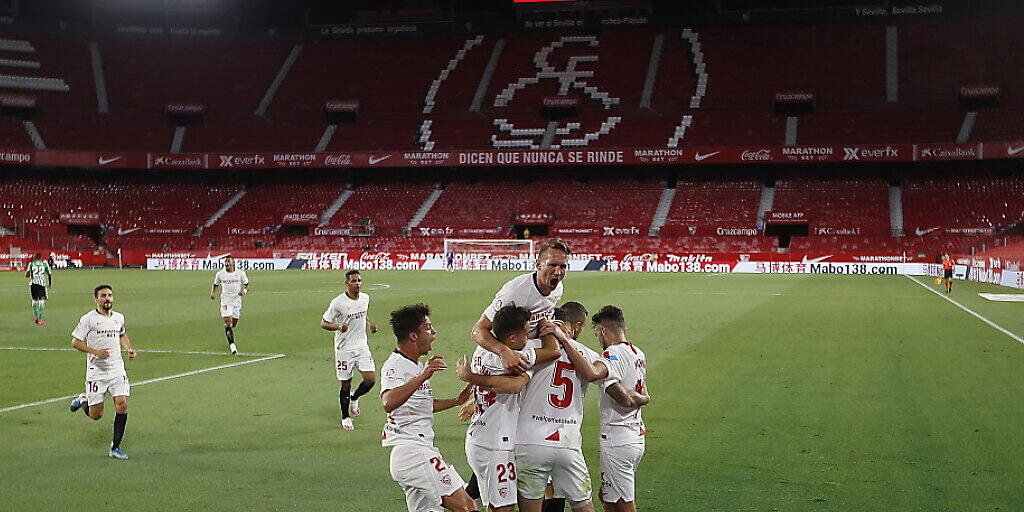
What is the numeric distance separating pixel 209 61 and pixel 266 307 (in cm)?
6160

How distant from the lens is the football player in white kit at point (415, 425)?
5.96 metres

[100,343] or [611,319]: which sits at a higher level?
[611,319]

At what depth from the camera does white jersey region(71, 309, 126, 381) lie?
991cm

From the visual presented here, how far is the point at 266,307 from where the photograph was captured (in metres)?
27.6

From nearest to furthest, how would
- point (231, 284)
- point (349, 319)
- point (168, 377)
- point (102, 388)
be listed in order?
1. point (102, 388)
2. point (349, 319)
3. point (168, 377)
4. point (231, 284)

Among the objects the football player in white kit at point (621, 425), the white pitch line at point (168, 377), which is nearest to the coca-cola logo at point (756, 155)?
the white pitch line at point (168, 377)

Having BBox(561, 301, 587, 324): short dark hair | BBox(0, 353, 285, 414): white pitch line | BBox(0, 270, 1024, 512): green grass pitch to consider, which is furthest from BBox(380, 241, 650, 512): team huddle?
BBox(0, 353, 285, 414): white pitch line

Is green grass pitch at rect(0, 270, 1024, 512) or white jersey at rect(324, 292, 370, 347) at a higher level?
white jersey at rect(324, 292, 370, 347)

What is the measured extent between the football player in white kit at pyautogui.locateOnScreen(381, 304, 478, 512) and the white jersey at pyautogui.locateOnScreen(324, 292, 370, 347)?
5.72 m

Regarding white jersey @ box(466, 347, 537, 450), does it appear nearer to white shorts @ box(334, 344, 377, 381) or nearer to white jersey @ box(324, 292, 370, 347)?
white shorts @ box(334, 344, 377, 381)

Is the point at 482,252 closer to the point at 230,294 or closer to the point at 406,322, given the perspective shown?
the point at 230,294

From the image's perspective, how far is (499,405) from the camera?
19.3 feet

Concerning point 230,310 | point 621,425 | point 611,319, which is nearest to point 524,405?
point 621,425

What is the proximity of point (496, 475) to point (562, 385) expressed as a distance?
72 cm
